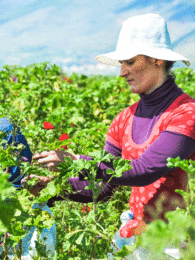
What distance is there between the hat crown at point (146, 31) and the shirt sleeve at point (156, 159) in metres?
0.54

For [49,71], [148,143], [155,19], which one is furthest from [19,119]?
[49,71]

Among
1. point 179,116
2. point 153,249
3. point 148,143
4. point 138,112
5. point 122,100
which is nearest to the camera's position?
point 153,249

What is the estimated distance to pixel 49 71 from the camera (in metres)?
5.48

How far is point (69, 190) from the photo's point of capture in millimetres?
1272

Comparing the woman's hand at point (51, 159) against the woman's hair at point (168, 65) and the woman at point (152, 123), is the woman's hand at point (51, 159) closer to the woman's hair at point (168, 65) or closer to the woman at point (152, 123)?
the woman at point (152, 123)

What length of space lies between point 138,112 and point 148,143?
263mm

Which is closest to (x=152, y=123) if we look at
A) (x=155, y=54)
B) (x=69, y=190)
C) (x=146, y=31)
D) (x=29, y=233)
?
(x=155, y=54)

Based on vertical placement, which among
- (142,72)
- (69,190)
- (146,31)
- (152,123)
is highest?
(146,31)

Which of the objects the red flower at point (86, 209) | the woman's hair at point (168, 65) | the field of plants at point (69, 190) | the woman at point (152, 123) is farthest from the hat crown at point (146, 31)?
the red flower at point (86, 209)

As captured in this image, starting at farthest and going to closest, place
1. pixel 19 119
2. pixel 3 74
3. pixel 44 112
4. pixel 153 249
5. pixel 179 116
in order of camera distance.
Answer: pixel 3 74 → pixel 44 112 → pixel 179 116 → pixel 19 119 → pixel 153 249

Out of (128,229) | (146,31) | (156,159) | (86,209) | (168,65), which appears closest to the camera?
(156,159)

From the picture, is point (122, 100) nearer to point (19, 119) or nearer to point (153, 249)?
point (19, 119)

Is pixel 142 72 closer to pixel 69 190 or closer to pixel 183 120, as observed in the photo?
pixel 183 120

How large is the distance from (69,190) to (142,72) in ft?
2.59
